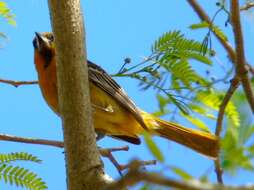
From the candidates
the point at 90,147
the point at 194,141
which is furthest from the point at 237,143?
the point at 194,141

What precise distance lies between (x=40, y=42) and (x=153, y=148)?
360cm

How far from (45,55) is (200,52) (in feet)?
6.72

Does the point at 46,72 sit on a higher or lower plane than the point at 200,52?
higher

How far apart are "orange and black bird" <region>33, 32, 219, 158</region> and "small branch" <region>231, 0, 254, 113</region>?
190 cm

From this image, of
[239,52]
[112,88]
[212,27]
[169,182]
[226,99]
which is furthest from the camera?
[112,88]

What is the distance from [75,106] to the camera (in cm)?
221

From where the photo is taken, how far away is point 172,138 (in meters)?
3.97

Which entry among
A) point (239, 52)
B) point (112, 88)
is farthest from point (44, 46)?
point (239, 52)

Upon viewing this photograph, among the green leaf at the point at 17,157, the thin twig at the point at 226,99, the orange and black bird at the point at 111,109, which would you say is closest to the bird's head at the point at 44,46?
the orange and black bird at the point at 111,109

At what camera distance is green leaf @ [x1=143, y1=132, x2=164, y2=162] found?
32.7 inches

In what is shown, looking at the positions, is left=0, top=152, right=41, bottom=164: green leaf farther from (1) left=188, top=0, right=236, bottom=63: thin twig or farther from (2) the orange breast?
(2) the orange breast

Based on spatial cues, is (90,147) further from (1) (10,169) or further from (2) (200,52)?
(2) (200,52)

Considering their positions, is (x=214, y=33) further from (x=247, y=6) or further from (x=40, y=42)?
(x=40, y=42)

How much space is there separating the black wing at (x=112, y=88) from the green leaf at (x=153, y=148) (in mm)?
3177
